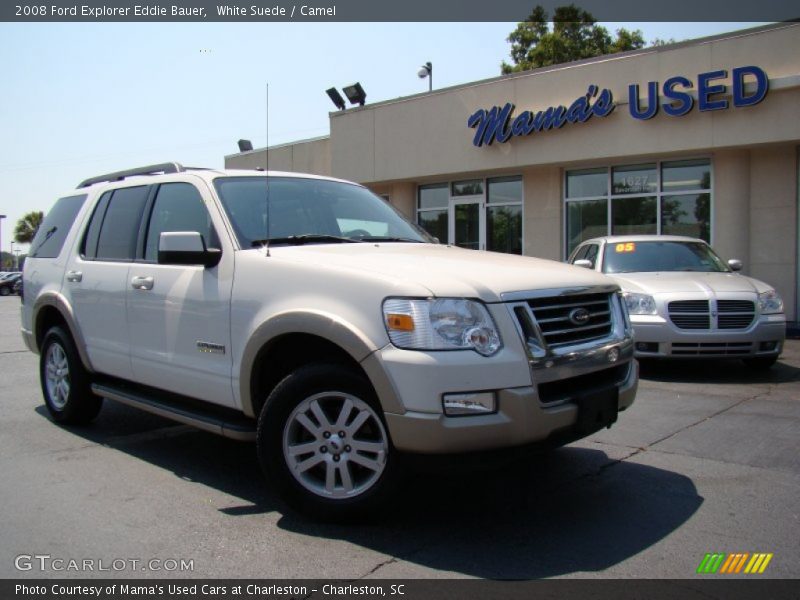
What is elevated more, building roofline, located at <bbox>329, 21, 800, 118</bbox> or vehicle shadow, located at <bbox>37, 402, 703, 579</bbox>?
building roofline, located at <bbox>329, 21, 800, 118</bbox>

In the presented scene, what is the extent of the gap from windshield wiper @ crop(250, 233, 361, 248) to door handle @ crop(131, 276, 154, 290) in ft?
3.04

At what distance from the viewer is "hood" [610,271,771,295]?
308 inches

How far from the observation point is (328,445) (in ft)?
11.9

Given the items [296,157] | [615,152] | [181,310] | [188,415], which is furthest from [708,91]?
[296,157]

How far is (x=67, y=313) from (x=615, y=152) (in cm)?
1168

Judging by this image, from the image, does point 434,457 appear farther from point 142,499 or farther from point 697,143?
point 697,143

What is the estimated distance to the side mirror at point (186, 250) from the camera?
13.4ft

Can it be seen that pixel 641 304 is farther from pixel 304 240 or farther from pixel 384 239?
pixel 304 240

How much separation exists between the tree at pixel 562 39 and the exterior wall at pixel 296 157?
45.7 feet

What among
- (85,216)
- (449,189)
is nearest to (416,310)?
(85,216)

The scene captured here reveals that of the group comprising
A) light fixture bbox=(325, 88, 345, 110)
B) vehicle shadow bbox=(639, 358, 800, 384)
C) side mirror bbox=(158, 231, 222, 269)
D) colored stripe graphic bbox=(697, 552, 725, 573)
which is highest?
light fixture bbox=(325, 88, 345, 110)

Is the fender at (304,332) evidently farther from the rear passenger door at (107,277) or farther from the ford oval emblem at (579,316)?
the rear passenger door at (107,277)

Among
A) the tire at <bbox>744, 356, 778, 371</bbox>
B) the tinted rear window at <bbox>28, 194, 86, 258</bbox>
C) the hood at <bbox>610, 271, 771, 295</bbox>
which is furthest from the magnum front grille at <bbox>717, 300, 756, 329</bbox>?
the tinted rear window at <bbox>28, 194, 86, 258</bbox>

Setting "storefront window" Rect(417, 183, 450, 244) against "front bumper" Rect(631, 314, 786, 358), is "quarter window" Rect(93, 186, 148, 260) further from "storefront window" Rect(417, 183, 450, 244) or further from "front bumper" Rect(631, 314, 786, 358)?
"storefront window" Rect(417, 183, 450, 244)
